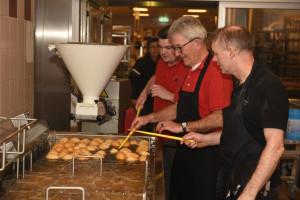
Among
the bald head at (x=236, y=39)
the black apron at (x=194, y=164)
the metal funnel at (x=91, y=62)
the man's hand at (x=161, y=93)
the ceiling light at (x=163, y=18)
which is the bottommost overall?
the black apron at (x=194, y=164)

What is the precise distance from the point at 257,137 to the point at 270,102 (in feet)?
0.66

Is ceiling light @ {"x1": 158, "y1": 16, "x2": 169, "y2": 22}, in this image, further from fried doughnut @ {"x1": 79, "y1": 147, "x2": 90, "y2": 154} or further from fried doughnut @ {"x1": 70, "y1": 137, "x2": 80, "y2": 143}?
fried doughnut @ {"x1": 79, "y1": 147, "x2": 90, "y2": 154}

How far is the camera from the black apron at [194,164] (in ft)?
8.75

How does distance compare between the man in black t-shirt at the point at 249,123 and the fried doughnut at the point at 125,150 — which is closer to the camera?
the man in black t-shirt at the point at 249,123

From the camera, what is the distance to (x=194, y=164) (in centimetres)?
270

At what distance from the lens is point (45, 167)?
207 centimetres

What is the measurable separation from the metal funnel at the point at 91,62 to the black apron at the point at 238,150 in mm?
654

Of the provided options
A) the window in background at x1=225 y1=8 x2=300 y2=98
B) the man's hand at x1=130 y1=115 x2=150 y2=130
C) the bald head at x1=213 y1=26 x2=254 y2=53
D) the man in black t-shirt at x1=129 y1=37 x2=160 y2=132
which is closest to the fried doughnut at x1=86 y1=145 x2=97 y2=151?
the man's hand at x1=130 y1=115 x2=150 y2=130

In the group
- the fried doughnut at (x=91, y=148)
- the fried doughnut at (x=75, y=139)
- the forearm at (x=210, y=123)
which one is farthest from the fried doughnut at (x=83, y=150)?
the forearm at (x=210, y=123)

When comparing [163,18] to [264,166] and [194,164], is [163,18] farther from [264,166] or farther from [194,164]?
[264,166]

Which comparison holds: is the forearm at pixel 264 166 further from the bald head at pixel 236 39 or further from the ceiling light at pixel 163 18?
the ceiling light at pixel 163 18

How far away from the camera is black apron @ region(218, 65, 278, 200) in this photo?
196 centimetres

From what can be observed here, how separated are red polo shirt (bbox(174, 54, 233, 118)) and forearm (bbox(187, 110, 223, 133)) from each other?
62 millimetres

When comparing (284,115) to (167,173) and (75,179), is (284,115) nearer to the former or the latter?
(75,179)
